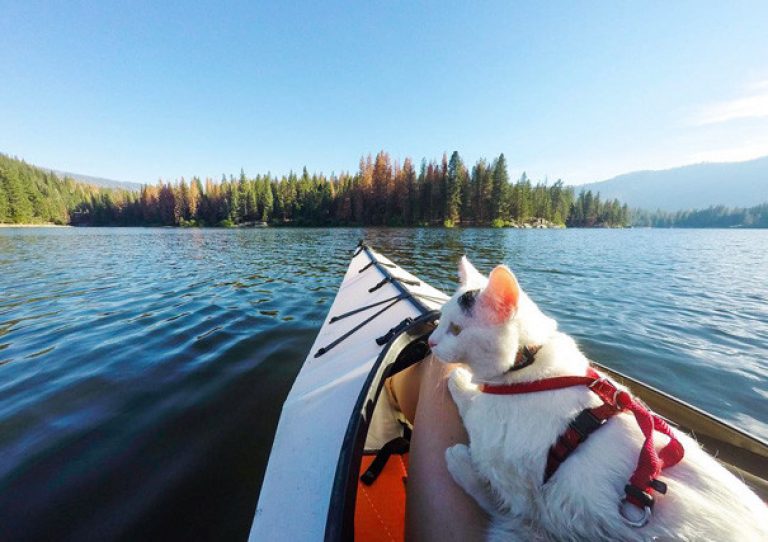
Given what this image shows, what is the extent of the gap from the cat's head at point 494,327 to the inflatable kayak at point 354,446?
98 centimetres

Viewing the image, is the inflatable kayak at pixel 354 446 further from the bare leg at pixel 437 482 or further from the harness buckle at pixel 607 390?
the harness buckle at pixel 607 390

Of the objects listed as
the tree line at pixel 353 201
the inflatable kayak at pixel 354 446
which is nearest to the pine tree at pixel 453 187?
the tree line at pixel 353 201

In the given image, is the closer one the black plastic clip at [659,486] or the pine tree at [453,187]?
the black plastic clip at [659,486]

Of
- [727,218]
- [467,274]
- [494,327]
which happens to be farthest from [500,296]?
[727,218]

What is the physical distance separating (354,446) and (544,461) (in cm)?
122

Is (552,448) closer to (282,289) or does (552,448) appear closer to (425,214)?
(282,289)

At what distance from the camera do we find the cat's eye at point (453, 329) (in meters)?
2.31

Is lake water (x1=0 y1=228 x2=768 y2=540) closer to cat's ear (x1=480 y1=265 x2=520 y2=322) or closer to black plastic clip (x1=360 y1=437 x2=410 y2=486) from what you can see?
black plastic clip (x1=360 y1=437 x2=410 y2=486)

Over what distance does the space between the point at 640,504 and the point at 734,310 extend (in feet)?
44.9

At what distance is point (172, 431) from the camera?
4.12 metres

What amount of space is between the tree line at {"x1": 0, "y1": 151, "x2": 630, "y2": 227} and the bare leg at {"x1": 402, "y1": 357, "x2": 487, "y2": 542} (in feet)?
252

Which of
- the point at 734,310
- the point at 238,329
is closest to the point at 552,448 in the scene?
the point at 238,329

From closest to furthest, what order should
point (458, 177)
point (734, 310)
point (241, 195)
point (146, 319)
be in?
point (146, 319) < point (734, 310) < point (458, 177) < point (241, 195)

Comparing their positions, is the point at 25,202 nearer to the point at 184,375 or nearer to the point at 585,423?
the point at 184,375
